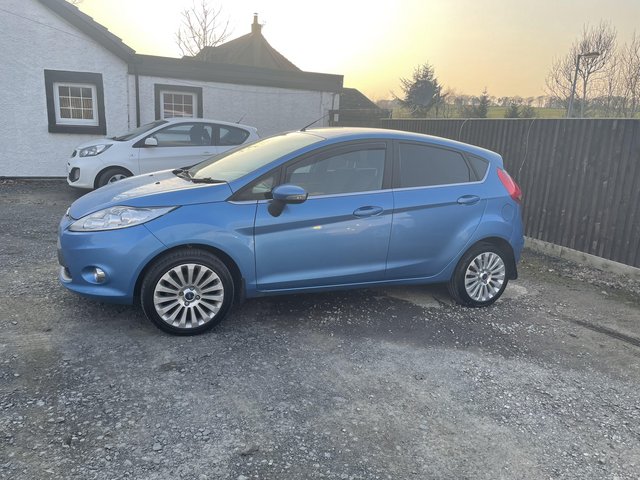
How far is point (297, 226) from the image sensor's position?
4.03 meters

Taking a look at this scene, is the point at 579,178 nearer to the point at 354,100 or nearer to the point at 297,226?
the point at 297,226

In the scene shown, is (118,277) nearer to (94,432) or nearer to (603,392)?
(94,432)

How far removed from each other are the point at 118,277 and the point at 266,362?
1.28 meters

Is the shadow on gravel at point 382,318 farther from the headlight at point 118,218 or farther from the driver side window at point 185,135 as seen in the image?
the driver side window at point 185,135

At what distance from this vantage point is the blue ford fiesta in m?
3.75

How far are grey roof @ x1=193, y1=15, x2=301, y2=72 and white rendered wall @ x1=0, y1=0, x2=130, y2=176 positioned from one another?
1106 cm

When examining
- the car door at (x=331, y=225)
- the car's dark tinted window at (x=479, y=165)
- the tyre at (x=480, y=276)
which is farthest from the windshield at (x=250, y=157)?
the tyre at (x=480, y=276)

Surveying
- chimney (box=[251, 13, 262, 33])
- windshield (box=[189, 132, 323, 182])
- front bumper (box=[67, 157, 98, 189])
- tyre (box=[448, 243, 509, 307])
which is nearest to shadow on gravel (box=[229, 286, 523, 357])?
tyre (box=[448, 243, 509, 307])

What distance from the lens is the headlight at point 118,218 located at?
374 cm

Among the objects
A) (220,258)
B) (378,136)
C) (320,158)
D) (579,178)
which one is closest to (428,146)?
(378,136)

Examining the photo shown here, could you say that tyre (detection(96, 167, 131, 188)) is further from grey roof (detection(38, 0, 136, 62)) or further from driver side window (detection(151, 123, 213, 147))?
grey roof (detection(38, 0, 136, 62))

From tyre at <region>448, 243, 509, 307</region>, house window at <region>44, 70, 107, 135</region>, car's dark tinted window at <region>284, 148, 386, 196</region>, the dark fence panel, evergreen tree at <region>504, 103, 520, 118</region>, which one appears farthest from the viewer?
evergreen tree at <region>504, 103, 520, 118</region>

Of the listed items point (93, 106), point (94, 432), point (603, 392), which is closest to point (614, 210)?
point (603, 392)

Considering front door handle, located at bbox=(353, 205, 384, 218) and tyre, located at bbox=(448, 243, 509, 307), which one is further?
tyre, located at bbox=(448, 243, 509, 307)
